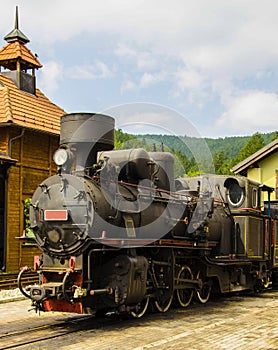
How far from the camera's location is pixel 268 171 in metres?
23.7

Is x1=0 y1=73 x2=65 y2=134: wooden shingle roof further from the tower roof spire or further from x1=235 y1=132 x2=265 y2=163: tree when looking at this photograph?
x1=235 y1=132 x2=265 y2=163: tree

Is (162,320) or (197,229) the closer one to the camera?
(162,320)

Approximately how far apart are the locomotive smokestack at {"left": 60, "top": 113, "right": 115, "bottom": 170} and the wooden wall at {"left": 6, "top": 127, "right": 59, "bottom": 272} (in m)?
6.72

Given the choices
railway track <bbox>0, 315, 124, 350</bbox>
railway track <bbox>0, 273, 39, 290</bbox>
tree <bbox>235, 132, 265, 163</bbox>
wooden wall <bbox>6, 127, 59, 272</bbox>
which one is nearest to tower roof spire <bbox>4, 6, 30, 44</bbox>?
wooden wall <bbox>6, 127, 59, 272</bbox>

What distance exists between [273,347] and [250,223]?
20.5 feet

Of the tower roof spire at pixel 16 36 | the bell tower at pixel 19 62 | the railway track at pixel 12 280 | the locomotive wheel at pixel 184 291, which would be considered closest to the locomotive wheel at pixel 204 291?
the locomotive wheel at pixel 184 291

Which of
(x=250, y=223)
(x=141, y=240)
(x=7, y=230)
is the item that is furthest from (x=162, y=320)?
(x=7, y=230)

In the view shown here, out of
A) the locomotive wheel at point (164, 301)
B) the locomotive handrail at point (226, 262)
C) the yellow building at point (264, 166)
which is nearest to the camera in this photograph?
the locomotive wheel at point (164, 301)

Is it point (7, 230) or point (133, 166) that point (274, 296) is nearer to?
point (133, 166)

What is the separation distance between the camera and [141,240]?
957 centimetres

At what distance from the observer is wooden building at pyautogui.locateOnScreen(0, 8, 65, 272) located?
616 inches

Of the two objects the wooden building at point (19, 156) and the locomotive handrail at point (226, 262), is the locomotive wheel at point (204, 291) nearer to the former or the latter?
the locomotive handrail at point (226, 262)

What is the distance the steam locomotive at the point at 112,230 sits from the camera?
28.9 feet

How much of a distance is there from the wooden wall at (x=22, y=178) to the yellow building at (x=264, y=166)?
10221mm
